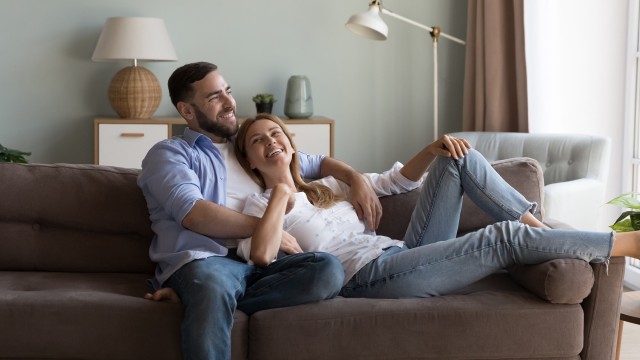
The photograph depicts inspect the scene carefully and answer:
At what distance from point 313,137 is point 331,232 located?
2.42 m

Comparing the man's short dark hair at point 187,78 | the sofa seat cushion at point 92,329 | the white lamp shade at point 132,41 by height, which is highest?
the white lamp shade at point 132,41

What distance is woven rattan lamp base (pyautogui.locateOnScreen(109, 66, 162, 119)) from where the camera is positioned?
485 centimetres

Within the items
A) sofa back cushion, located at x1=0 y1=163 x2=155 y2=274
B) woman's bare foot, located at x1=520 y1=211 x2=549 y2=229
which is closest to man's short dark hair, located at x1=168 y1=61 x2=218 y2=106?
sofa back cushion, located at x1=0 y1=163 x2=155 y2=274

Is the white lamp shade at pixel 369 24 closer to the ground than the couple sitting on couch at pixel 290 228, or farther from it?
farther from it

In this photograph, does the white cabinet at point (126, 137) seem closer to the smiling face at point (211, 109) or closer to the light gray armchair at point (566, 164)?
the light gray armchair at point (566, 164)

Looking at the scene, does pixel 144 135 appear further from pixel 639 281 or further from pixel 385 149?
pixel 639 281

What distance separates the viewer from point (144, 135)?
484cm

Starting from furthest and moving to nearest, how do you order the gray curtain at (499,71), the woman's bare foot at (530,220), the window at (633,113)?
the gray curtain at (499,71) < the window at (633,113) < the woman's bare foot at (530,220)

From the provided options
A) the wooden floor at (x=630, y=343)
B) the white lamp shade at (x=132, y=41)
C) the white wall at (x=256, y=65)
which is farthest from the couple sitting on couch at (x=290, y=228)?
the white wall at (x=256, y=65)

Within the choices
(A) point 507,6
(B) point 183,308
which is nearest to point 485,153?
(A) point 507,6

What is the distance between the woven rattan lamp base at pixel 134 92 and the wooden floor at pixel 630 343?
2785 millimetres

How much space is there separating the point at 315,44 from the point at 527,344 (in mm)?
3299

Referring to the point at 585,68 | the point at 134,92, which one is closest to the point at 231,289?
the point at 585,68

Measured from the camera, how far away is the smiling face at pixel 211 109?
2.80m
